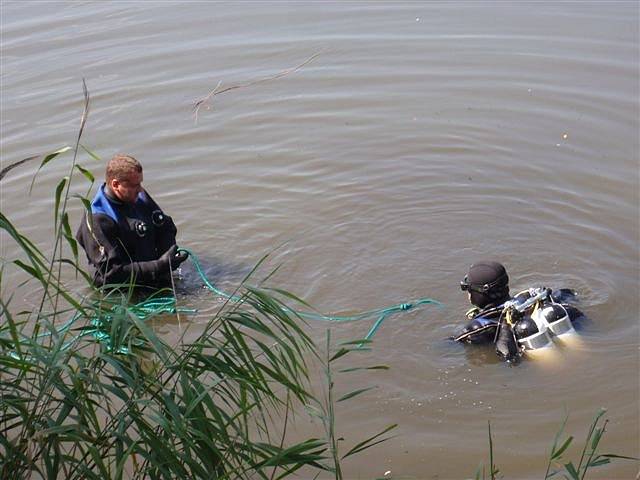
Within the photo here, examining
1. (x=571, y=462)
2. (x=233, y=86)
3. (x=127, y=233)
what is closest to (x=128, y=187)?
(x=127, y=233)

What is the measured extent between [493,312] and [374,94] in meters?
4.78

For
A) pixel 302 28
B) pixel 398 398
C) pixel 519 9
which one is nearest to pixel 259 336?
pixel 398 398

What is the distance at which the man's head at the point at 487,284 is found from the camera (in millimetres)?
6027

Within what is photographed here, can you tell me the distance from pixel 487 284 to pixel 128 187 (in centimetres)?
253

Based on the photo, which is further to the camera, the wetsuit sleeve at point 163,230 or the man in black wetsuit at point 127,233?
the wetsuit sleeve at point 163,230

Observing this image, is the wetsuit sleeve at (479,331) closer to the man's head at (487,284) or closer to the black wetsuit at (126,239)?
the man's head at (487,284)

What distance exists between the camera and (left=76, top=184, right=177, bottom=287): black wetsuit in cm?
686

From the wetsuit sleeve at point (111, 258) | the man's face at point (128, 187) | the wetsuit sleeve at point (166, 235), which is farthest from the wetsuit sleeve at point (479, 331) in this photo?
the man's face at point (128, 187)

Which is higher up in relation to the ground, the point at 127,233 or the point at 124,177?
the point at 124,177

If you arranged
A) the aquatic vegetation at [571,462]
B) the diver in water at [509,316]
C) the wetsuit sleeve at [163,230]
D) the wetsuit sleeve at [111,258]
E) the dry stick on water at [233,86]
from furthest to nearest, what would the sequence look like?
the dry stick on water at [233,86]
the wetsuit sleeve at [163,230]
the wetsuit sleeve at [111,258]
the diver in water at [509,316]
the aquatic vegetation at [571,462]

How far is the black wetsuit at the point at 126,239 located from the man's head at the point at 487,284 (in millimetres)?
2161

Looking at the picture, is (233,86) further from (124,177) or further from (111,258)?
(111,258)

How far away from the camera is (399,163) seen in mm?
9109

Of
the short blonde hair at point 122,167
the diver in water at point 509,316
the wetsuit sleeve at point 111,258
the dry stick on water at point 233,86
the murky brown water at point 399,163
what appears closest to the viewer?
the diver in water at point 509,316
